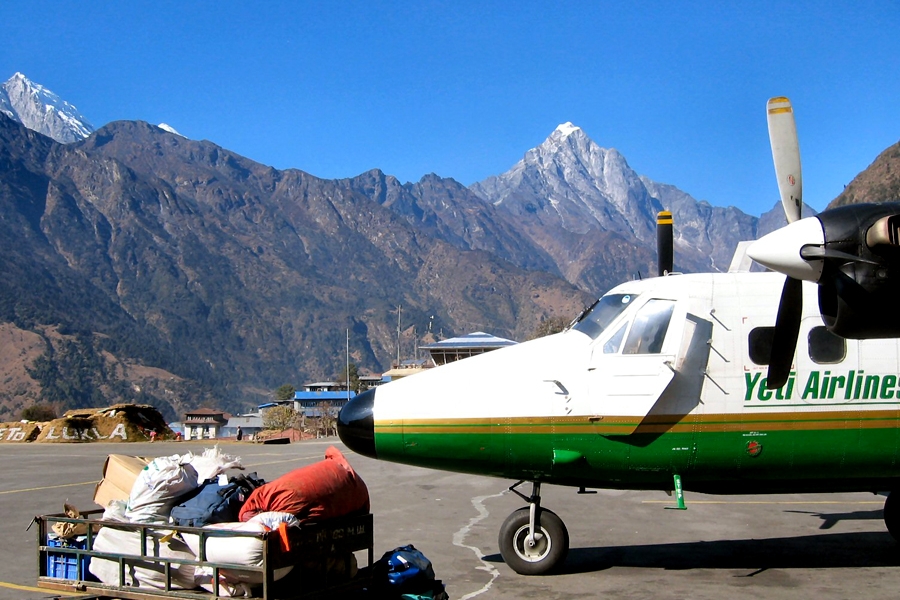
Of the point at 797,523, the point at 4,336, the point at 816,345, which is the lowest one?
the point at 797,523

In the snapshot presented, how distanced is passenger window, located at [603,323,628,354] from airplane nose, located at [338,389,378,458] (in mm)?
2815

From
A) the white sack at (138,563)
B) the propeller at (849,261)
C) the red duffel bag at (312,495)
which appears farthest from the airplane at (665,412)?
the white sack at (138,563)

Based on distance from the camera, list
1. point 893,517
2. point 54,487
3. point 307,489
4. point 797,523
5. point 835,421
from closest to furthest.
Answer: point 307,489
point 835,421
point 893,517
point 797,523
point 54,487

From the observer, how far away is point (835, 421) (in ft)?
33.0

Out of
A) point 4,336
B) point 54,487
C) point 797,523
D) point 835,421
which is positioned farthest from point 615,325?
point 4,336

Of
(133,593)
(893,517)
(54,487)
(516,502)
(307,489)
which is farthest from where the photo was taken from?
(54,487)

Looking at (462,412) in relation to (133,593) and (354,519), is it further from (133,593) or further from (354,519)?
(133,593)

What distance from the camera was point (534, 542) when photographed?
10.2 m

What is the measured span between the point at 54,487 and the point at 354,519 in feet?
43.3

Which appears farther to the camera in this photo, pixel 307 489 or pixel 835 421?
pixel 835 421

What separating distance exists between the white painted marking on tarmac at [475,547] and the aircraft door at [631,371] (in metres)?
2.09

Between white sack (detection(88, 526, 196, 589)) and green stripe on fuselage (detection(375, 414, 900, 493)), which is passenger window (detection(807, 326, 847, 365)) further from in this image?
white sack (detection(88, 526, 196, 589))

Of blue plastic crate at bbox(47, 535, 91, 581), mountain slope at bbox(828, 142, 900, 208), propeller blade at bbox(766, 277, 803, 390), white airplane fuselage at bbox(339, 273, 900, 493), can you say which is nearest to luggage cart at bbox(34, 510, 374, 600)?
blue plastic crate at bbox(47, 535, 91, 581)

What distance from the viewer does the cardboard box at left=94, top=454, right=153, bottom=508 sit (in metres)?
8.37
